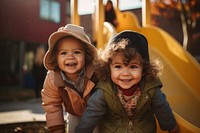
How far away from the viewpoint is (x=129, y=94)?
85.1 inches

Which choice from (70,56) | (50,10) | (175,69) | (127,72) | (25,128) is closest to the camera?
(127,72)

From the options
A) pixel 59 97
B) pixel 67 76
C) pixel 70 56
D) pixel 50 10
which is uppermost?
pixel 50 10

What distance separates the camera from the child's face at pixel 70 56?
2.39 m

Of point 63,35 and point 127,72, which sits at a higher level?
point 63,35

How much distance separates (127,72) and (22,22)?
46.0ft

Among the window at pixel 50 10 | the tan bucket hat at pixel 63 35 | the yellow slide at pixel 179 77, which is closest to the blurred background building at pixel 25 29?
the window at pixel 50 10

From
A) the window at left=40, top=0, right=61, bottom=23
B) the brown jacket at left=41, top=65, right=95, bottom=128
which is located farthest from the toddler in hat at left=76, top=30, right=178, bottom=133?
the window at left=40, top=0, right=61, bottom=23

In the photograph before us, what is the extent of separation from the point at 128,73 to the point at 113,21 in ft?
18.9

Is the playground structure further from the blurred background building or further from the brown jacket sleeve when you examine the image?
the blurred background building

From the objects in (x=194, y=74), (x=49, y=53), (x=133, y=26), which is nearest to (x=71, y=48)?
(x=49, y=53)

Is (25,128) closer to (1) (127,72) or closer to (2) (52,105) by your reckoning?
(2) (52,105)

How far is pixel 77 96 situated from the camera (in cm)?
238

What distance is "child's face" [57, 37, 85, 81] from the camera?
239 cm

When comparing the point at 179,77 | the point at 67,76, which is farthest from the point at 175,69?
the point at 67,76
